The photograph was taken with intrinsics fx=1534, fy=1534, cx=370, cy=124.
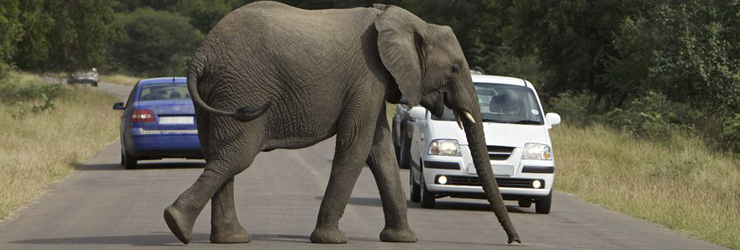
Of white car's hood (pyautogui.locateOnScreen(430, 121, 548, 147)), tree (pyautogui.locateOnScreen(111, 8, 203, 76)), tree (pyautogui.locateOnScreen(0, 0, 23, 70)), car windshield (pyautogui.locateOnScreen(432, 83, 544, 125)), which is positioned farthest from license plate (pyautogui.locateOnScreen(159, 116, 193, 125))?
tree (pyautogui.locateOnScreen(111, 8, 203, 76))

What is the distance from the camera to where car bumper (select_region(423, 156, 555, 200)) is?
16.6 metres

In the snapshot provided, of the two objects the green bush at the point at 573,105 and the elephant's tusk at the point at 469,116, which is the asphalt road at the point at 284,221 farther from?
the green bush at the point at 573,105

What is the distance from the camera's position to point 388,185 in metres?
12.9

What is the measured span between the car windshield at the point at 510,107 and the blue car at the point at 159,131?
6.19 metres

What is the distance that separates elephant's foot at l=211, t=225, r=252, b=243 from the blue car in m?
10.8

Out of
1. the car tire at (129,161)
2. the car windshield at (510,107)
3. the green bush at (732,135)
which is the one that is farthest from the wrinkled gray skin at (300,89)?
the green bush at (732,135)

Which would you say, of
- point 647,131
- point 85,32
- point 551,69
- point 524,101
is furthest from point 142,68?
point 524,101

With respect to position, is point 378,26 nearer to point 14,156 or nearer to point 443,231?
point 443,231

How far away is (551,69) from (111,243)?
103ft

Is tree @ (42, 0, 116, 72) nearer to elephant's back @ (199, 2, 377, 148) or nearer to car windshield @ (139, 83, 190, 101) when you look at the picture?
car windshield @ (139, 83, 190, 101)

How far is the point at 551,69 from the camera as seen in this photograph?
141ft

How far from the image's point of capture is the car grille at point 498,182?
16641 millimetres

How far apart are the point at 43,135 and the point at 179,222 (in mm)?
18692

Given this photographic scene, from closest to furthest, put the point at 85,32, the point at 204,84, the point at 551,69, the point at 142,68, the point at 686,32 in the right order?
the point at 204,84, the point at 686,32, the point at 551,69, the point at 85,32, the point at 142,68
